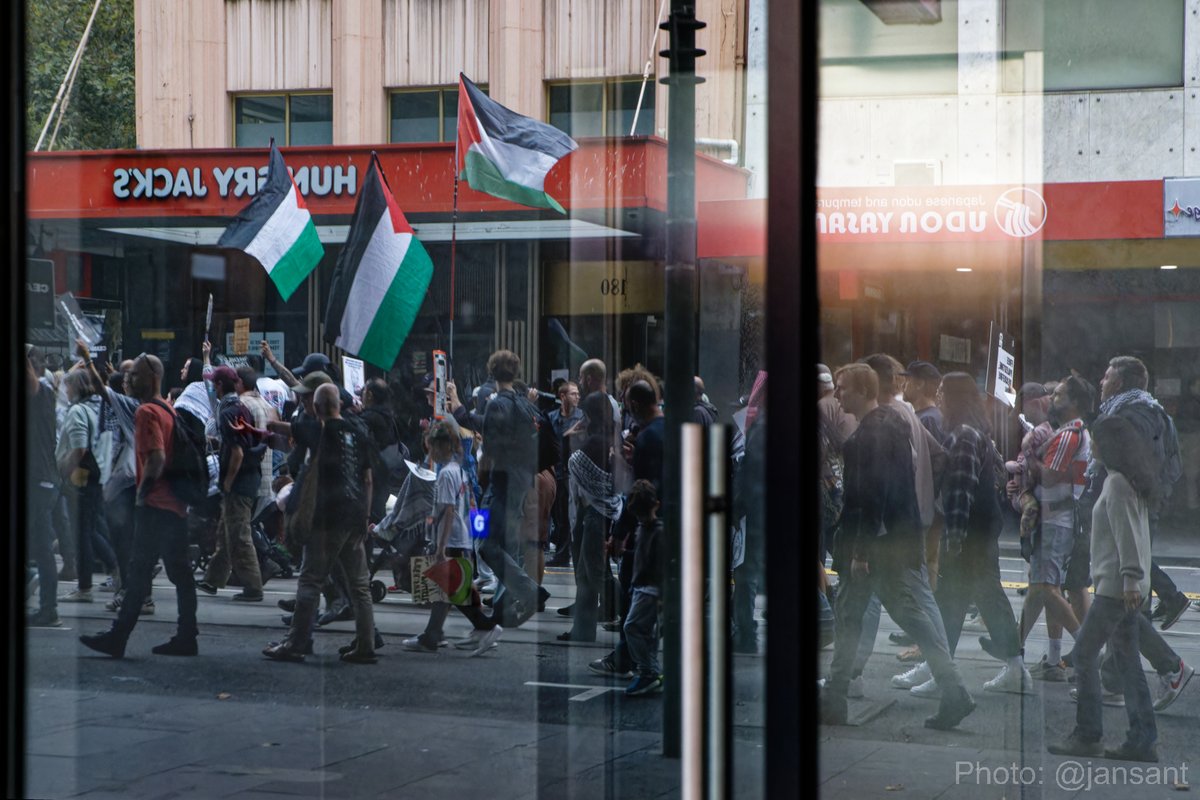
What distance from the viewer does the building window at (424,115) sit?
3.26m

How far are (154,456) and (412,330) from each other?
731 millimetres

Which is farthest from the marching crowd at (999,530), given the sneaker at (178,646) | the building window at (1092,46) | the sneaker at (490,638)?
the sneaker at (178,646)

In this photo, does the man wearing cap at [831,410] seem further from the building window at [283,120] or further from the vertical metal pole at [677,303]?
the building window at [283,120]

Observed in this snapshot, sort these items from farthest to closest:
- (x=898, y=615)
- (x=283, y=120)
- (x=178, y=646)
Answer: (x=178, y=646) < (x=283, y=120) < (x=898, y=615)

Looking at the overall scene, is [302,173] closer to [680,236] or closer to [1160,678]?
[680,236]

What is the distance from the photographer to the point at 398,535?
3287 mm

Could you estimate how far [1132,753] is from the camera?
10.2 feet

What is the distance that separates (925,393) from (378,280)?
1354mm

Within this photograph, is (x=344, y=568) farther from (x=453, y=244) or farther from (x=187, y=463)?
(x=453, y=244)

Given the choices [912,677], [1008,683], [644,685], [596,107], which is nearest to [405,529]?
[644,685]

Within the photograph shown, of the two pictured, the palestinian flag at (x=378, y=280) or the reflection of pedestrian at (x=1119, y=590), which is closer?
the reflection of pedestrian at (x=1119, y=590)

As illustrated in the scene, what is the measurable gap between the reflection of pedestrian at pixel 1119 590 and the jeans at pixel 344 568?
1.66 metres

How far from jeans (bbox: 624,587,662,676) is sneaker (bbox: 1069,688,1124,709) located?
3.19 feet
